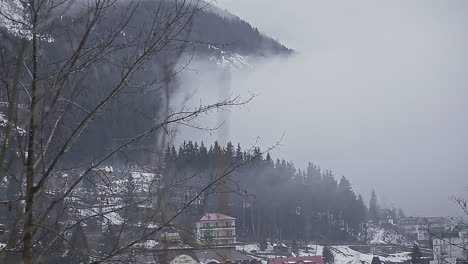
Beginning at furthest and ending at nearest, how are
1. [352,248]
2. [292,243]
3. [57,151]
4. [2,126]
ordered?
1. [352,248]
2. [292,243]
3. [57,151]
4. [2,126]

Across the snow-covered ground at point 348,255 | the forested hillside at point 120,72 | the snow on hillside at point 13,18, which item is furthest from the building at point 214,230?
the snow-covered ground at point 348,255

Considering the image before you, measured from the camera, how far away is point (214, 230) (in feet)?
9.70

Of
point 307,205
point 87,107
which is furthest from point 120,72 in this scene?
point 307,205

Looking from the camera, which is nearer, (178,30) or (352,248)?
(178,30)

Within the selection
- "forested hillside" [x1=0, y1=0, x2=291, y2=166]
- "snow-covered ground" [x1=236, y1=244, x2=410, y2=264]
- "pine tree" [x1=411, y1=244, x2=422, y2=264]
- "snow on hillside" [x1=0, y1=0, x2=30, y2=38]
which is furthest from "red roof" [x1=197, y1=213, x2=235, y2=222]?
"snow-covered ground" [x1=236, y1=244, x2=410, y2=264]

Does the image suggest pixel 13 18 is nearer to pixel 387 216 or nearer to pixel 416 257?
pixel 416 257

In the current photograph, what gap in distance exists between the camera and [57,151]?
2740 millimetres

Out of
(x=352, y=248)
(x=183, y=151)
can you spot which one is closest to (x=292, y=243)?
(x=352, y=248)

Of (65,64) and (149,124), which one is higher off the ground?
(65,64)

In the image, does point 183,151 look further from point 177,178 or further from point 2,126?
point 2,126

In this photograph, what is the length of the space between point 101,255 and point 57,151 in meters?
0.53

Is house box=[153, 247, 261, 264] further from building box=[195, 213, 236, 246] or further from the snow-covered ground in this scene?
the snow-covered ground

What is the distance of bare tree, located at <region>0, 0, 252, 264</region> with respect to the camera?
2590 mm

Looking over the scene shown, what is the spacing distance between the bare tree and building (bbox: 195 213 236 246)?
16 centimetres
